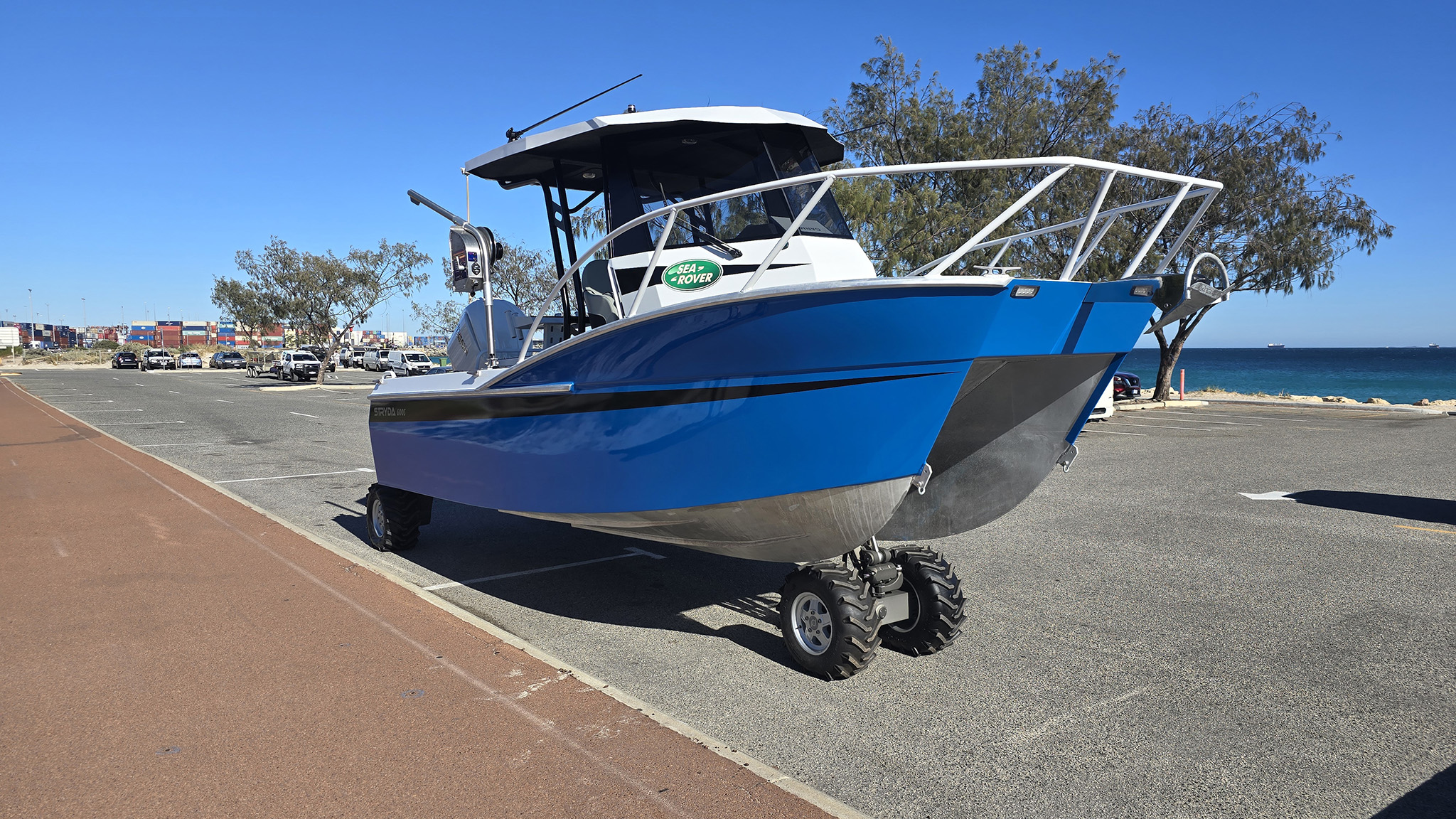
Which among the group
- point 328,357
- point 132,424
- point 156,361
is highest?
point 328,357

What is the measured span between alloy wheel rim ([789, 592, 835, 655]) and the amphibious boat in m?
0.02

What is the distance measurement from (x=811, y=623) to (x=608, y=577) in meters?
2.28

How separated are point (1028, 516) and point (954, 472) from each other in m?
3.85

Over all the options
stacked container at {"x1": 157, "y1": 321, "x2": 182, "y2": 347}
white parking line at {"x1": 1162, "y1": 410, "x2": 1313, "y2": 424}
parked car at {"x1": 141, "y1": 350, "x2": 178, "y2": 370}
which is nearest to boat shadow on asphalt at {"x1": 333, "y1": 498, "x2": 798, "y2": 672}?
white parking line at {"x1": 1162, "y1": 410, "x2": 1313, "y2": 424}

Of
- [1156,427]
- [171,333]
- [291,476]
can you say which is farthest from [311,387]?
[171,333]

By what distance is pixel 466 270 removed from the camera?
18.3ft

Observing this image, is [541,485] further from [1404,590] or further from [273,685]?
[1404,590]

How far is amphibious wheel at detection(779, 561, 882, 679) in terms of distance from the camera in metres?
3.99

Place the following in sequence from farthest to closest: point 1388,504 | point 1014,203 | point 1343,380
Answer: point 1343,380
point 1388,504
point 1014,203

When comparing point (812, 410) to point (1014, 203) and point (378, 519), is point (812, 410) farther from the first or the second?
point (378, 519)

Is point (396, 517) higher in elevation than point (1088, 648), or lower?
higher

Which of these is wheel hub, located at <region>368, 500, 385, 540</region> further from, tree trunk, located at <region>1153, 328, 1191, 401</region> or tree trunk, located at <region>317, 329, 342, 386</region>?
tree trunk, located at <region>317, 329, 342, 386</region>

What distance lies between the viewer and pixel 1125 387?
84.9 ft

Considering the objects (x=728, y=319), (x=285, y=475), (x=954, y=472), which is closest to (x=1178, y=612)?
(x=954, y=472)
